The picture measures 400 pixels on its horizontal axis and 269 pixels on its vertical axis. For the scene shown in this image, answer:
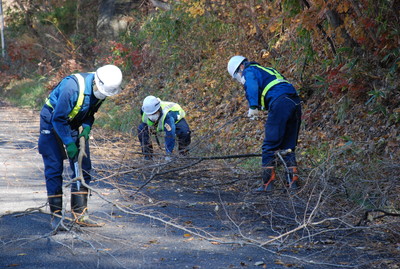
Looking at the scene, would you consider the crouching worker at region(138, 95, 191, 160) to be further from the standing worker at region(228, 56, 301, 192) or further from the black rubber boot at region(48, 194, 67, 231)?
the black rubber boot at region(48, 194, 67, 231)

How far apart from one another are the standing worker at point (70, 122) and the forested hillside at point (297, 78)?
91.4 inches

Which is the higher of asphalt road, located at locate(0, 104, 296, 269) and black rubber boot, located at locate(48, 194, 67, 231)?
black rubber boot, located at locate(48, 194, 67, 231)

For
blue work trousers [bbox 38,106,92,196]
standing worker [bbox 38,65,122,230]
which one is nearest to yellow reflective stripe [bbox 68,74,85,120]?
standing worker [bbox 38,65,122,230]

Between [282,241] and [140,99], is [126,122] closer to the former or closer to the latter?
[140,99]

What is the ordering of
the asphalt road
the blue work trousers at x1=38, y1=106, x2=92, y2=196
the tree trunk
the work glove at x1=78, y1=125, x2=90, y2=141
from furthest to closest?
the tree trunk
the work glove at x1=78, y1=125, x2=90, y2=141
the blue work trousers at x1=38, y1=106, x2=92, y2=196
the asphalt road

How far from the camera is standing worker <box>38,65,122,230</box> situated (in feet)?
18.7

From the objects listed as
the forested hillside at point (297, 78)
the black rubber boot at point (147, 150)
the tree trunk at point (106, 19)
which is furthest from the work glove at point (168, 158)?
the tree trunk at point (106, 19)

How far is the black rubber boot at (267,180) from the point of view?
282 inches

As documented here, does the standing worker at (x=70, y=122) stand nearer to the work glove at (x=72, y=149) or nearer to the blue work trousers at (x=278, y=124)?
the work glove at (x=72, y=149)

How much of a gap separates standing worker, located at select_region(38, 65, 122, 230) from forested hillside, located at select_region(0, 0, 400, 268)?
7.61 feet

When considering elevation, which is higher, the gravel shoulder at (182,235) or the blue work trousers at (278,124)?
the blue work trousers at (278,124)

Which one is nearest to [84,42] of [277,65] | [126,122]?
[126,122]

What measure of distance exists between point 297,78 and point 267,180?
496cm

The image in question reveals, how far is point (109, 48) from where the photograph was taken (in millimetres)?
23578
